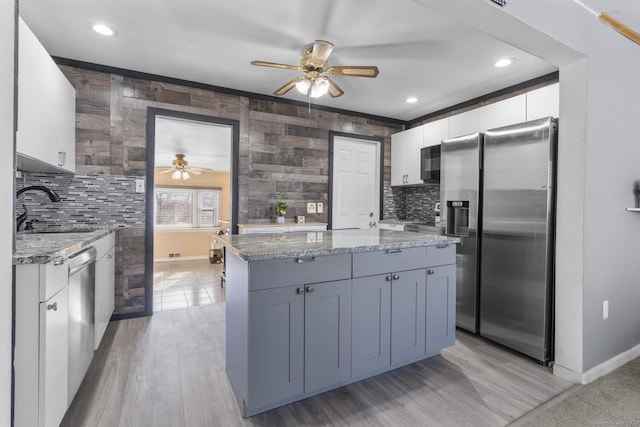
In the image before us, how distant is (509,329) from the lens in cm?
247

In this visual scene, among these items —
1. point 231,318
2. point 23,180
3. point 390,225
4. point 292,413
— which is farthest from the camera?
point 390,225

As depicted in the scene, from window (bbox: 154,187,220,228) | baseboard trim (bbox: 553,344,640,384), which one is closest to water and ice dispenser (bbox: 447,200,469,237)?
baseboard trim (bbox: 553,344,640,384)

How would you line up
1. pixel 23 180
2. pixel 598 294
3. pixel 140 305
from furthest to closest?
pixel 140 305, pixel 23 180, pixel 598 294

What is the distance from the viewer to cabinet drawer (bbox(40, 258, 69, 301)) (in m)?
1.29

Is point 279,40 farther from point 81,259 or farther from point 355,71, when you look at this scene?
point 81,259

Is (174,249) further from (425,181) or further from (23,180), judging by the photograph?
(425,181)

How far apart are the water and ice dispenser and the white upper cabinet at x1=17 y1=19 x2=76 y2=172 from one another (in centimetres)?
334

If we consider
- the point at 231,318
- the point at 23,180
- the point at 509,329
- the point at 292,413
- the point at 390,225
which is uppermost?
the point at 23,180

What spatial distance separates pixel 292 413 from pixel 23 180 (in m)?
2.99

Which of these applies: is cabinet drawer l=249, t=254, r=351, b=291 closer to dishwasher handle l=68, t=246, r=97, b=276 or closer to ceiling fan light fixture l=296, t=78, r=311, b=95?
dishwasher handle l=68, t=246, r=97, b=276

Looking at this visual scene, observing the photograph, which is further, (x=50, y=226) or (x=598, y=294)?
(x=50, y=226)

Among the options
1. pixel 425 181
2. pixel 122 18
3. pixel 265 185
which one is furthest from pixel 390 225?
pixel 122 18

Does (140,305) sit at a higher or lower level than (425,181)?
lower

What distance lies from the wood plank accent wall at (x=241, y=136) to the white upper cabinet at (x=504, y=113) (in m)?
1.61
